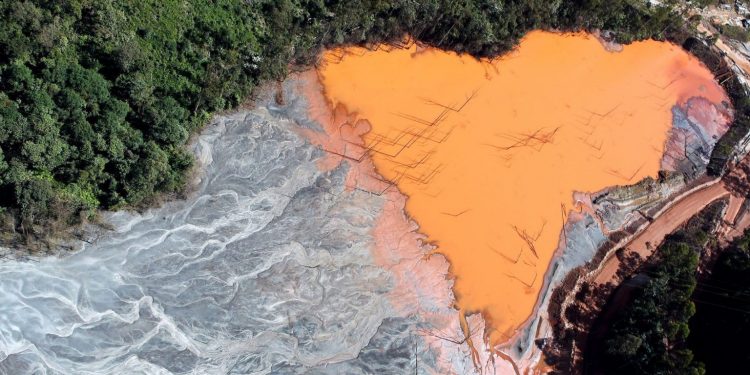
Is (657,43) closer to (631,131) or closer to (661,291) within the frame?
(631,131)

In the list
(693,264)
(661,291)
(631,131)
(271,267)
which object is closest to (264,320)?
(271,267)

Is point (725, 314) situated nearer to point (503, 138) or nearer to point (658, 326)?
point (658, 326)

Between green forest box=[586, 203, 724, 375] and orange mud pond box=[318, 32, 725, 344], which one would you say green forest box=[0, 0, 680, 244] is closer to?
orange mud pond box=[318, 32, 725, 344]

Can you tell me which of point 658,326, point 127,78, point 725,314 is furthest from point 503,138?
point 127,78

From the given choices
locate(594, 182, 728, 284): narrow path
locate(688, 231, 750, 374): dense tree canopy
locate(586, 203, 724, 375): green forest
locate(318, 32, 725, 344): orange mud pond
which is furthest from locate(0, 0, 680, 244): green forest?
locate(688, 231, 750, 374): dense tree canopy

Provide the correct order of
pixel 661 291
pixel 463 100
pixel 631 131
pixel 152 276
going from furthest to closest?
pixel 631 131 → pixel 463 100 → pixel 661 291 → pixel 152 276

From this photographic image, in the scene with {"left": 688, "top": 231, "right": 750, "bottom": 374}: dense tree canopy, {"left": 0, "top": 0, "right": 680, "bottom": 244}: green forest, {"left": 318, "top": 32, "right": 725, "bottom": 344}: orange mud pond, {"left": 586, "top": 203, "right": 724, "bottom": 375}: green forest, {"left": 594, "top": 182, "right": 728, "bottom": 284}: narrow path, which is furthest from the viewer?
{"left": 594, "top": 182, "right": 728, "bottom": 284}: narrow path
